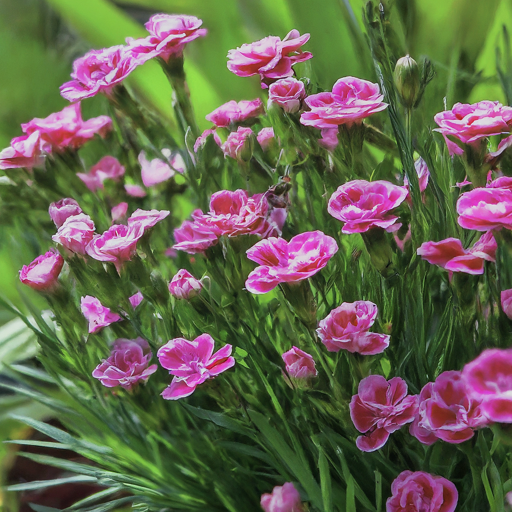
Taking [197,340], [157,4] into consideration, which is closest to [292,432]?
[197,340]

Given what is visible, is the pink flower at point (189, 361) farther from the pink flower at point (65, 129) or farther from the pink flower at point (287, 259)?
the pink flower at point (65, 129)

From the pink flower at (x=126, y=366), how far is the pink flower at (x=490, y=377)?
0.13 metres

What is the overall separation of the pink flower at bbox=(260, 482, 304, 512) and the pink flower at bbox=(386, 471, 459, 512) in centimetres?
3

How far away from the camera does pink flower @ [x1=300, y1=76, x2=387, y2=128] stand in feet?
0.65

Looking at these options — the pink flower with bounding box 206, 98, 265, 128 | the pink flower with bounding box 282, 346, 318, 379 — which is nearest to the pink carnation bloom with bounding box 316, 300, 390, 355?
the pink flower with bounding box 282, 346, 318, 379

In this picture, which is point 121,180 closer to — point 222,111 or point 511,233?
point 222,111

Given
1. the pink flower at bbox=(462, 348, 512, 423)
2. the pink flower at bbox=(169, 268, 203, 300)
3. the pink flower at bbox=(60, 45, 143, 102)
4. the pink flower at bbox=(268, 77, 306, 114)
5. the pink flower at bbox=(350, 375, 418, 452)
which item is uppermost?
the pink flower at bbox=(60, 45, 143, 102)

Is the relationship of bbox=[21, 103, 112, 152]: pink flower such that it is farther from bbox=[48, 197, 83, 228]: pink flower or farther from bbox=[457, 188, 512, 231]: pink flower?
bbox=[457, 188, 512, 231]: pink flower

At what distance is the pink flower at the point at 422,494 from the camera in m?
0.20

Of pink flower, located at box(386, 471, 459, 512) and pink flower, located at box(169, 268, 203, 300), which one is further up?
pink flower, located at box(169, 268, 203, 300)

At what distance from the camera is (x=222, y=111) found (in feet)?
0.90

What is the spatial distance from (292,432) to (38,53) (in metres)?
0.49

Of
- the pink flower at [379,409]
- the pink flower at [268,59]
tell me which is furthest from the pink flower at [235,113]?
the pink flower at [379,409]

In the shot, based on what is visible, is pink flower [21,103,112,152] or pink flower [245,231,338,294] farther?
pink flower [21,103,112,152]
